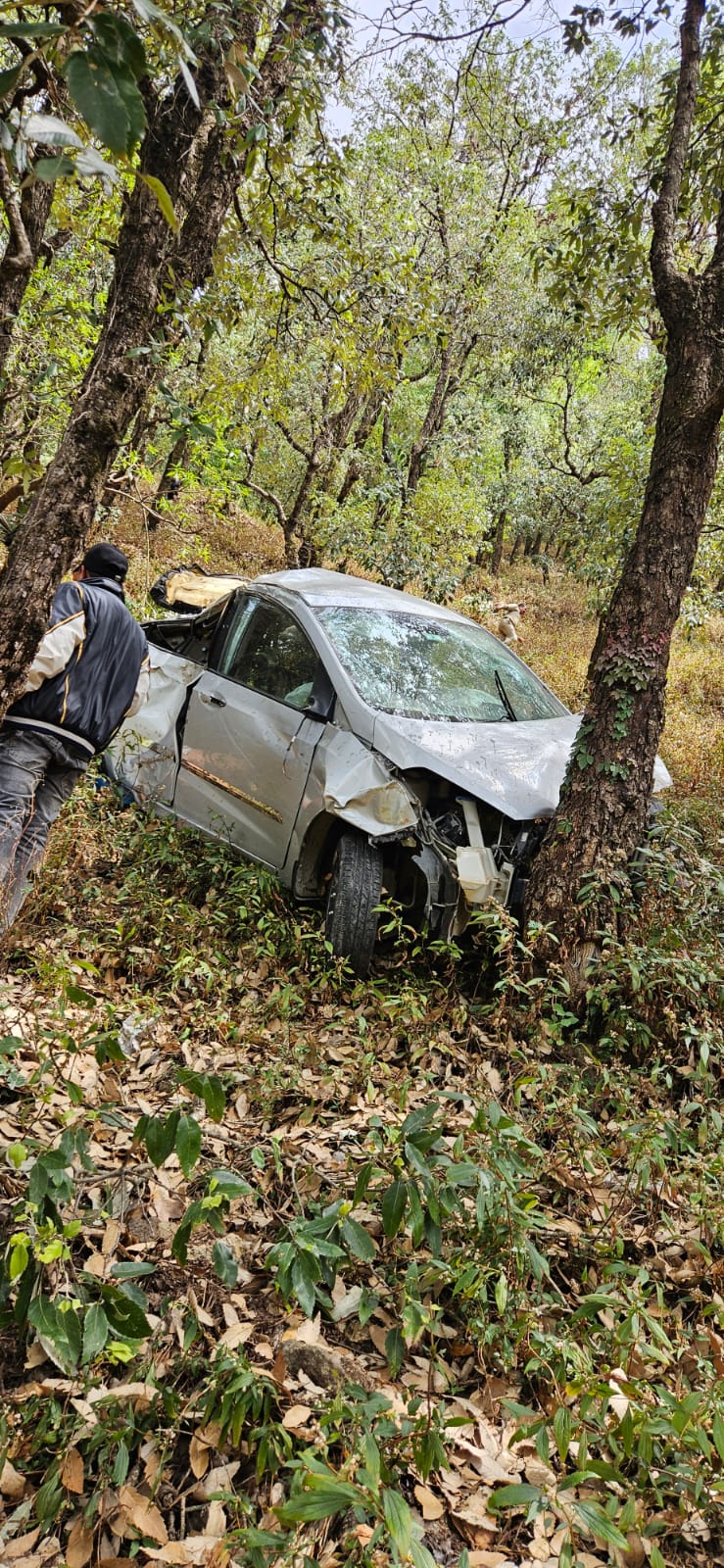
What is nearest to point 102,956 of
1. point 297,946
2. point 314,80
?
point 297,946

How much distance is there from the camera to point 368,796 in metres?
3.83

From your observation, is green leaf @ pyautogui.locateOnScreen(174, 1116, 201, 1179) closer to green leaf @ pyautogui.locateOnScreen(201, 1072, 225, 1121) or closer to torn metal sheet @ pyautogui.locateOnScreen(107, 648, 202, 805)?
green leaf @ pyautogui.locateOnScreen(201, 1072, 225, 1121)

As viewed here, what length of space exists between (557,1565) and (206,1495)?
74 cm

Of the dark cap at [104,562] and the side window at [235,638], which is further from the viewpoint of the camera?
the side window at [235,638]

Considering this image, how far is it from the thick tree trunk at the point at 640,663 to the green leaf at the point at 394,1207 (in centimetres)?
193

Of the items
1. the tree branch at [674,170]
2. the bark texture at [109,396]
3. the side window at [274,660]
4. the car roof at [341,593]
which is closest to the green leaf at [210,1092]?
the bark texture at [109,396]

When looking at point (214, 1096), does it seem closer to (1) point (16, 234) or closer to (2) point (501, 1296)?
(2) point (501, 1296)

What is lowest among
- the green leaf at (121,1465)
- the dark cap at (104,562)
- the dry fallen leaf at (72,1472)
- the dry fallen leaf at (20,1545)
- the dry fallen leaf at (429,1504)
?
the dry fallen leaf at (20,1545)

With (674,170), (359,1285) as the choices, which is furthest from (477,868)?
(674,170)

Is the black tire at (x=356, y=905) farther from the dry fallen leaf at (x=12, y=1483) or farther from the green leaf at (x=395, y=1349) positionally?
the dry fallen leaf at (x=12, y=1483)

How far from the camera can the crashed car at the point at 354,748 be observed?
3.85 metres

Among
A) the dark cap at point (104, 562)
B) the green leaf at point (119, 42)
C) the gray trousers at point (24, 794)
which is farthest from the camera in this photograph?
the dark cap at point (104, 562)

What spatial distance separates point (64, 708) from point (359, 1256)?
2.59 meters

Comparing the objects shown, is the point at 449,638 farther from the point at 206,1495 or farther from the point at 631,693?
the point at 206,1495
